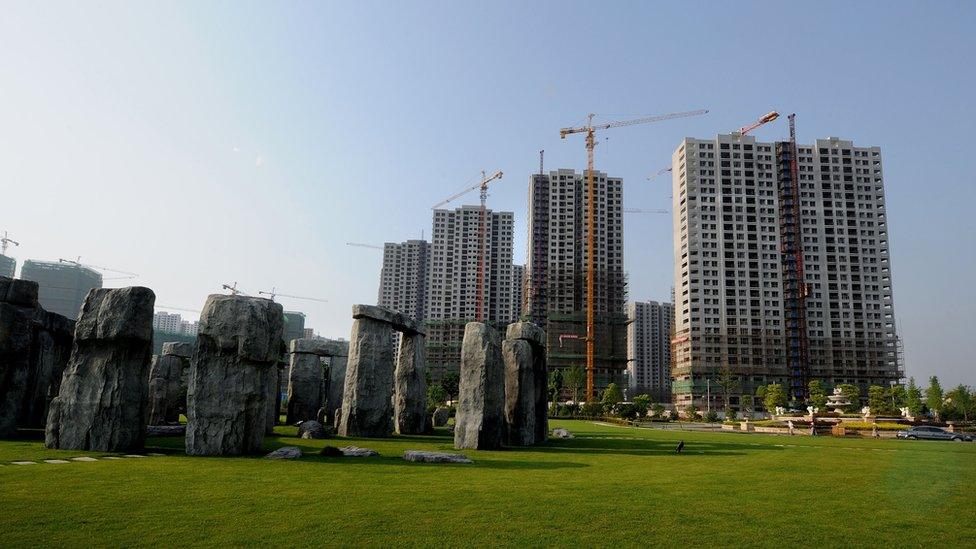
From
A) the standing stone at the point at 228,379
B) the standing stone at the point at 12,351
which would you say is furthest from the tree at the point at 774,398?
the standing stone at the point at 12,351

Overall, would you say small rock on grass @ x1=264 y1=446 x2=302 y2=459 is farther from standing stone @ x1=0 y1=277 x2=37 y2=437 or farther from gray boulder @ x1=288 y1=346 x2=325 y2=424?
gray boulder @ x1=288 y1=346 x2=325 y2=424

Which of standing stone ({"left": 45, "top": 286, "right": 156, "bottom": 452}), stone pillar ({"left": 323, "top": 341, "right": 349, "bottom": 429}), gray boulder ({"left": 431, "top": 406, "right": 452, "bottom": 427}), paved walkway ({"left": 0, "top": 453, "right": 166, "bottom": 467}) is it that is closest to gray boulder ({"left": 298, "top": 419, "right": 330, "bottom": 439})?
standing stone ({"left": 45, "top": 286, "right": 156, "bottom": 452})

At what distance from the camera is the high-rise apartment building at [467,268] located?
109 meters

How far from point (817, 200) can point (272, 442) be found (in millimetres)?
93746

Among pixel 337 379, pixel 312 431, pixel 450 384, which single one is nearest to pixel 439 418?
pixel 337 379

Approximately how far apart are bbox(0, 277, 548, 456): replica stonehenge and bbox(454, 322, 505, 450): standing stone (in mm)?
27

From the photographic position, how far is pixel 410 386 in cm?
2189

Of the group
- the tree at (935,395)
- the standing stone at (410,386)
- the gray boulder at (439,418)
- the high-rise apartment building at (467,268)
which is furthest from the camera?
the high-rise apartment building at (467,268)

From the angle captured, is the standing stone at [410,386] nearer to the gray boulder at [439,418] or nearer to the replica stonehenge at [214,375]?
the replica stonehenge at [214,375]

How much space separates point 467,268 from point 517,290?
18.4m

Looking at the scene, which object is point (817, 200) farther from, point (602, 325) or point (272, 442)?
point (272, 442)

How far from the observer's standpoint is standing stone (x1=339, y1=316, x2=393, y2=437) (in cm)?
1866

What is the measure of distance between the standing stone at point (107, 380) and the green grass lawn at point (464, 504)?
64 cm

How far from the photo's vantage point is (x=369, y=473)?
916 cm
